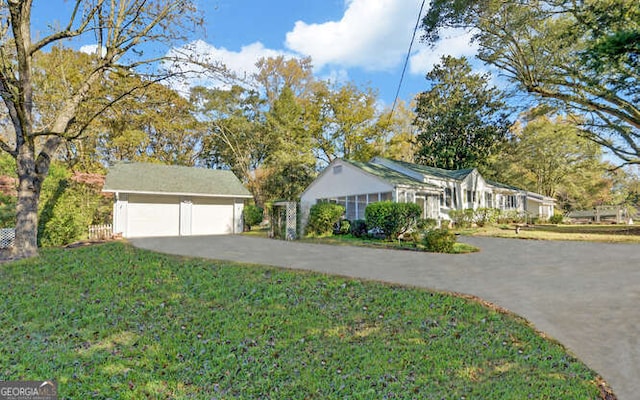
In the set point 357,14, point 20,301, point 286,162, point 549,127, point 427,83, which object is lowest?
point 20,301

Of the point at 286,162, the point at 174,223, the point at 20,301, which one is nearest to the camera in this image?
the point at 20,301

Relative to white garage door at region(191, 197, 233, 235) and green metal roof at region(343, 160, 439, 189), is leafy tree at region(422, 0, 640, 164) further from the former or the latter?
white garage door at region(191, 197, 233, 235)

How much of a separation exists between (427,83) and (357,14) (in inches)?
982

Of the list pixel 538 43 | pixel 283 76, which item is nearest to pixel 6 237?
pixel 538 43

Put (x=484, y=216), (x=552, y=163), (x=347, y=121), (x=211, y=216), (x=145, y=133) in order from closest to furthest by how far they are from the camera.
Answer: (x=211, y=216)
(x=484, y=216)
(x=145, y=133)
(x=552, y=163)
(x=347, y=121)

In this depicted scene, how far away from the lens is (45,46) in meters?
10.2

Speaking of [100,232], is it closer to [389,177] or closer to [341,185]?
[341,185]

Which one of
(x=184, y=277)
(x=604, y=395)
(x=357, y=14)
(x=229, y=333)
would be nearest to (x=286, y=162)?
(x=357, y=14)

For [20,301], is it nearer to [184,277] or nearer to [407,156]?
[184,277]

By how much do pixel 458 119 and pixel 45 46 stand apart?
28.4 meters

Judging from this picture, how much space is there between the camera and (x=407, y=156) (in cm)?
3806

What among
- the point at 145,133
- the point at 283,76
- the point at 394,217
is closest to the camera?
the point at 394,217

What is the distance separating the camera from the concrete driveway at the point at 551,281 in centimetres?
346

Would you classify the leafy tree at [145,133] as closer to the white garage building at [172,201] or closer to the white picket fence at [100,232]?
the white garage building at [172,201]
